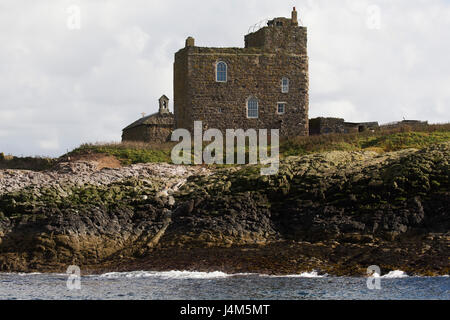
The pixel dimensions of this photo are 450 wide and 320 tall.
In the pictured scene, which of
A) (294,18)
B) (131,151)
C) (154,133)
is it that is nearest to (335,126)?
(294,18)

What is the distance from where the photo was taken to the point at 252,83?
178ft

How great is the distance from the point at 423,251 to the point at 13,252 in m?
15.8

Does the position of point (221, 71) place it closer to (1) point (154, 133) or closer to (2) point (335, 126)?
(1) point (154, 133)

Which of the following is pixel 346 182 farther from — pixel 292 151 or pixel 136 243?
pixel 292 151

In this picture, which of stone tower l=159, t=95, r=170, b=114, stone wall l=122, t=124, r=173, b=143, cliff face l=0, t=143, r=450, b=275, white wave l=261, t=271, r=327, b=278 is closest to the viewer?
white wave l=261, t=271, r=327, b=278

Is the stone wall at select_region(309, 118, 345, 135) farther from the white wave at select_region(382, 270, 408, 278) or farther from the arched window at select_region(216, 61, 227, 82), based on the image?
the white wave at select_region(382, 270, 408, 278)

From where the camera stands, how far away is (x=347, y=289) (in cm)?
2411

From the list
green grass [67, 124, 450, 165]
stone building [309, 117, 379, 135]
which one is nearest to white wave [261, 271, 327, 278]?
green grass [67, 124, 450, 165]

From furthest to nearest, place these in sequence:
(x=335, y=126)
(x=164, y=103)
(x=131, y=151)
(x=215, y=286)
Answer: (x=164, y=103)
(x=335, y=126)
(x=131, y=151)
(x=215, y=286)

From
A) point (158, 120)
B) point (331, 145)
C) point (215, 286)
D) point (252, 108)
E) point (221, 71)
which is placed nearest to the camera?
point (215, 286)

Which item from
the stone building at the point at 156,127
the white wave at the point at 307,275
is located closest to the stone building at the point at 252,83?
the stone building at the point at 156,127

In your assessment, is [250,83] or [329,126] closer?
[250,83]

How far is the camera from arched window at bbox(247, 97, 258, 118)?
178 feet

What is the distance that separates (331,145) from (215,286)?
22.7m
